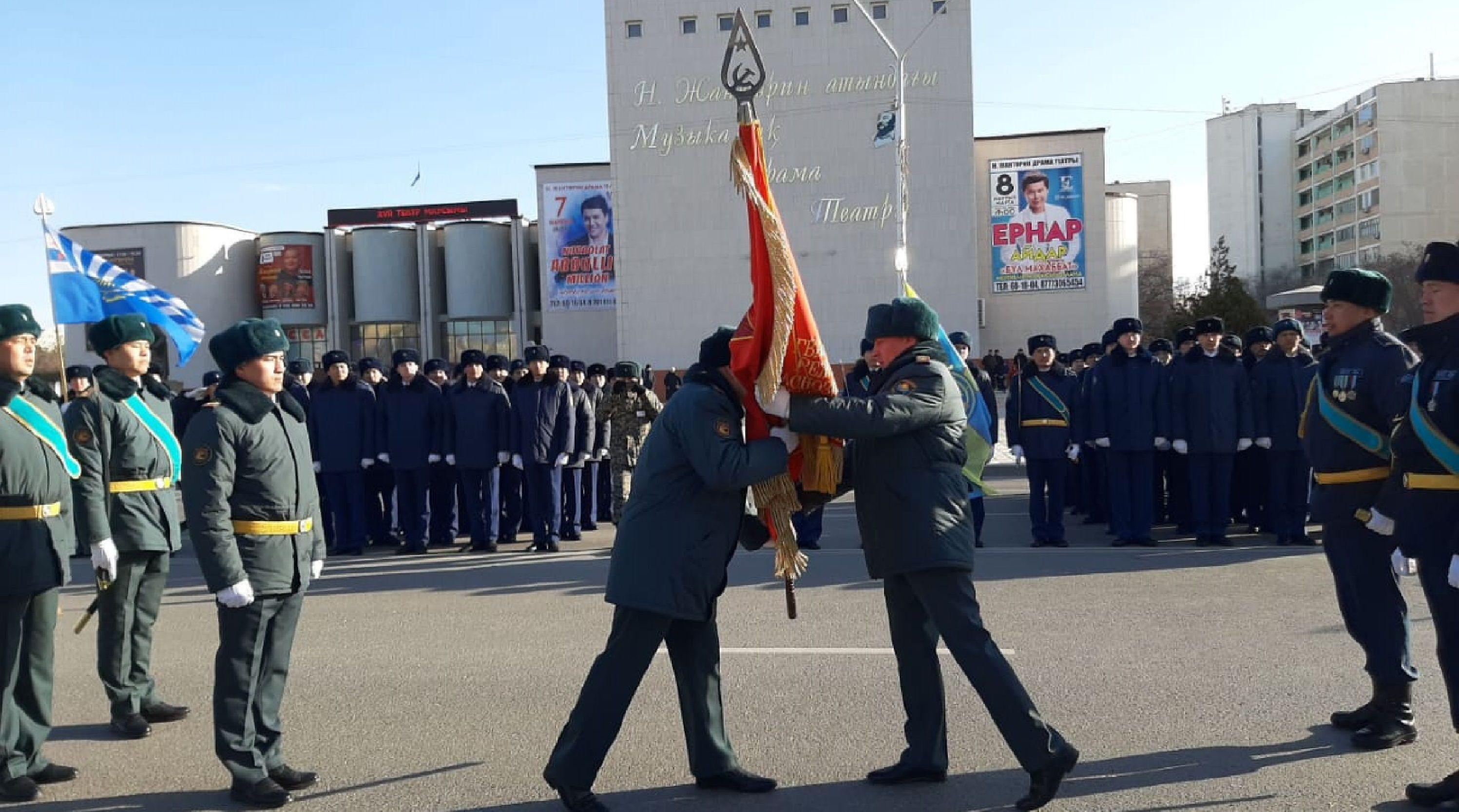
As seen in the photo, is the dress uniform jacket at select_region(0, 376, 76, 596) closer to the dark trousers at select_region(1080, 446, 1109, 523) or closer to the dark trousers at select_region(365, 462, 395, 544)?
the dark trousers at select_region(365, 462, 395, 544)

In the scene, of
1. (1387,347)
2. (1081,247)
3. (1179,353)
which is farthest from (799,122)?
(1387,347)

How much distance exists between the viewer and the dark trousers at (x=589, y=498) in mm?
14625

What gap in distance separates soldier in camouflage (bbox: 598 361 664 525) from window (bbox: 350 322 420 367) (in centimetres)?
4446

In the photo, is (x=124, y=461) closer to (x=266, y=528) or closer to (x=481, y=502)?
(x=266, y=528)

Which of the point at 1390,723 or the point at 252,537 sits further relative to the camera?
the point at 1390,723

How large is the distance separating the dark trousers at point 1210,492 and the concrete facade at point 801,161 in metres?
29.2

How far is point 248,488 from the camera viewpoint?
507cm

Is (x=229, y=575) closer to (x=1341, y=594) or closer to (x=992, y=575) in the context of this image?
(x=1341, y=594)

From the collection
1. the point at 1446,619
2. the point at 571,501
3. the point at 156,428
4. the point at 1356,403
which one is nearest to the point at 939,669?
the point at 1446,619

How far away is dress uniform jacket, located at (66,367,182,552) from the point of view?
6051 mm

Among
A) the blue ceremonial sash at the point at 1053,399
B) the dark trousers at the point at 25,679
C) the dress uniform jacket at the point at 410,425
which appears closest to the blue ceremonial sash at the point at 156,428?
the dark trousers at the point at 25,679

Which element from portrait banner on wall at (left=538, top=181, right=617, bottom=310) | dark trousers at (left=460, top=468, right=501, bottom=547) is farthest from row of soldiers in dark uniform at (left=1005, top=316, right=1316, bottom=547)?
portrait banner on wall at (left=538, top=181, right=617, bottom=310)

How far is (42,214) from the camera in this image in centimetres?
1099

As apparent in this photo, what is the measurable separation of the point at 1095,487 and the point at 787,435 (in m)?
10.3
